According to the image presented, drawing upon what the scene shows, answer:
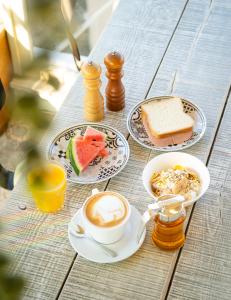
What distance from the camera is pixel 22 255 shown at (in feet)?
3.51

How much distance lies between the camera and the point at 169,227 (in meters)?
1.02

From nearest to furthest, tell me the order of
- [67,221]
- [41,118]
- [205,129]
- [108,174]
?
1. [41,118]
2. [67,221]
3. [108,174]
4. [205,129]

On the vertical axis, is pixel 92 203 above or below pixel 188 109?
above

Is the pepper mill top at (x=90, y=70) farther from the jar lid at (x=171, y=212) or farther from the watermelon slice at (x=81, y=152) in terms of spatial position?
the jar lid at (x=171, y=212)

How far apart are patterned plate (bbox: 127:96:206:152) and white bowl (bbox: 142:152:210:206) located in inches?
3.0

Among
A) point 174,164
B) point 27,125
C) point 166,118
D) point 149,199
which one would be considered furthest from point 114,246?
point 27,125

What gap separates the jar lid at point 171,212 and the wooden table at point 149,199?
108mm

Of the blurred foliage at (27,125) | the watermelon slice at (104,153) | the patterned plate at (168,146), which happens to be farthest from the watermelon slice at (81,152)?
the blurred foliage at (27,125)

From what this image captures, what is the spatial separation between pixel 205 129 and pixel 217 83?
0.27m

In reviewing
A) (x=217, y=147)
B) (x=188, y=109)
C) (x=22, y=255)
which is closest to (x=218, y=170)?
(x=217, y=147)

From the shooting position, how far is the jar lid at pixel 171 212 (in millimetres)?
1005

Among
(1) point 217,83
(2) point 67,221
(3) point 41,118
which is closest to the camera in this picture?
(3) point 41,118

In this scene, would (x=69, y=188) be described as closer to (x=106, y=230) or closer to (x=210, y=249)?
(x=106, y=230)

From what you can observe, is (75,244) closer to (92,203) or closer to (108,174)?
(92,203)
